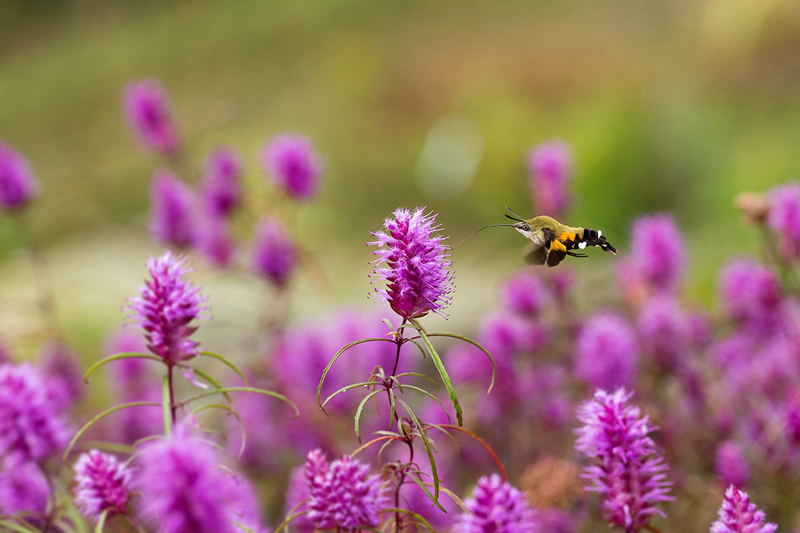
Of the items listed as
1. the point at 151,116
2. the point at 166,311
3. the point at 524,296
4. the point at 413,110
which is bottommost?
the point at 166,311

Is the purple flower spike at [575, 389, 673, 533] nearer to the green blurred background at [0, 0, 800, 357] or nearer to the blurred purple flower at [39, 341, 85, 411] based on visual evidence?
the green blurred background at [0, 0, 800, 357]

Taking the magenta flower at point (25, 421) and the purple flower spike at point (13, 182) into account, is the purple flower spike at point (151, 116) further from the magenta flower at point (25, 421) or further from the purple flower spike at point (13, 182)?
the magenta flower at point (25, 421)

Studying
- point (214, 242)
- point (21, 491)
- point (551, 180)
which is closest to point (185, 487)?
point (21, 491)

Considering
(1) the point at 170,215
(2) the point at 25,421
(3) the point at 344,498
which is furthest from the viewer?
(1) the point at 170,215

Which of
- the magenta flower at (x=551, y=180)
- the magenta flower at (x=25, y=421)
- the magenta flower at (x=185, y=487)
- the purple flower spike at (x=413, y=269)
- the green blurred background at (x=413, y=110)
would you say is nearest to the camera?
the magenta flower at (x=185, y=487)

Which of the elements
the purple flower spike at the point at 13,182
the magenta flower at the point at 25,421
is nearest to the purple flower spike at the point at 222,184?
the purple flower spike at the point at 13,182

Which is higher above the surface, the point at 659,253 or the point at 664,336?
the point at 659,253

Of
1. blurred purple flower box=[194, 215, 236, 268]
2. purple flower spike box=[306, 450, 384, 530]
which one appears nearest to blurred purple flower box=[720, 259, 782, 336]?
purple flower spike box=[306, 450, 384, 530]

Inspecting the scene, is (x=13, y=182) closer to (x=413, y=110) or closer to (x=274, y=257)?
(x=274, y=257)
